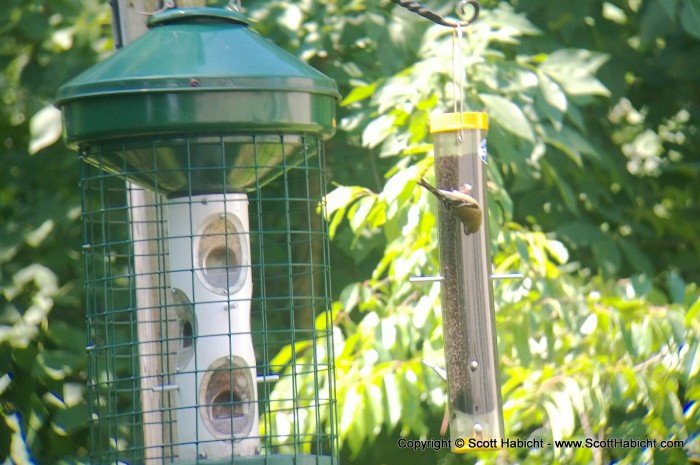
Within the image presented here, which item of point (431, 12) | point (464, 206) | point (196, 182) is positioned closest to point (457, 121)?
point (464, 206)

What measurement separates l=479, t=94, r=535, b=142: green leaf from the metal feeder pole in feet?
2.56

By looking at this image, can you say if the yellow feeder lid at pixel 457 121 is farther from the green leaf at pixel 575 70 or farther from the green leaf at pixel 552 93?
the green leaf at pixel 575 70

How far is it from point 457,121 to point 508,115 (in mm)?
933

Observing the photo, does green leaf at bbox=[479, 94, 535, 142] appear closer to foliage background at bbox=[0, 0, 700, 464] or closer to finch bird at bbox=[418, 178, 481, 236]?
foliage background at bbox=[0, 0, 700, 464]

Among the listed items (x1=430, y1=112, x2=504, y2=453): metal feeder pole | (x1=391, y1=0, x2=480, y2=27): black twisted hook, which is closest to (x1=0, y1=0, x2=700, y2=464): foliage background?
(x1=430, y1=112, x2=504, y2=453): metal feeder pole

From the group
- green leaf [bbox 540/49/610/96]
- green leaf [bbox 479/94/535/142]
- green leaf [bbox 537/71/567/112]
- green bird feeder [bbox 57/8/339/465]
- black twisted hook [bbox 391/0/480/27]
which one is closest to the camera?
green bird feeder [bbox 57/8/339/465]

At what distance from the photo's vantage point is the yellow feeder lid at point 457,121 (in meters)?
2.69

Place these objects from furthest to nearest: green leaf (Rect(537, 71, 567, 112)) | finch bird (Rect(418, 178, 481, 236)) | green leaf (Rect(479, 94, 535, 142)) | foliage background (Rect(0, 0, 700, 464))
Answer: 1. green leaf (Rect(537, 71, 567, 112))
2. green leaf (Rect(479, 94, 535, 142))
3. foliage background (Rect(0, 0, 700, 464))
4. finch bird (Rect(418, 178, 481, 236))

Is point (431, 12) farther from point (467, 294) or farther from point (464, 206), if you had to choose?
point (467, 294)

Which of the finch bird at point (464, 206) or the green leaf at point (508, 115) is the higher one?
the green leaf at point (508, 115)

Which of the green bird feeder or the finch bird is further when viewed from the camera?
the finch bird

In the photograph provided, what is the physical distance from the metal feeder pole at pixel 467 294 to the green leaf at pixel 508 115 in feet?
2.56

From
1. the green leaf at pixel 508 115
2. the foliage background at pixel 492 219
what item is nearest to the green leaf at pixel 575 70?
the foliage background at pixel 492 219

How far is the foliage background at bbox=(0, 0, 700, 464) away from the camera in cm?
340
